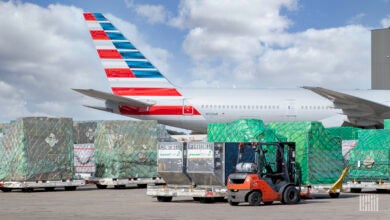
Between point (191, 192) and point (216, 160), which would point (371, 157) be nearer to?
point (216, 160)

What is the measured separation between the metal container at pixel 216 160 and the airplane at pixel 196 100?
19137 mm

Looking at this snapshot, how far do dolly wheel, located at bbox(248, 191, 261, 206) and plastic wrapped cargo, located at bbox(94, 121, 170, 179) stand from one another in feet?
36.8

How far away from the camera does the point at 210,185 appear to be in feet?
65.3

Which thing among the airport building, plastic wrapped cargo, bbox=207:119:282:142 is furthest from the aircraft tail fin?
the airport building

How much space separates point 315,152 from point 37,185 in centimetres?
1088

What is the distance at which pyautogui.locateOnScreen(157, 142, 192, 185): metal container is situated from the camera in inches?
805

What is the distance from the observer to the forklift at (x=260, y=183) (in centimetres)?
1766

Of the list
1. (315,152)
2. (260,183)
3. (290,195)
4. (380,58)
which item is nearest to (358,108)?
(315,152)

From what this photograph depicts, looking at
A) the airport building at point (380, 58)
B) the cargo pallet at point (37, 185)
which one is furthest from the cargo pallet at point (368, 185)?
the airport building at point (380, 58)

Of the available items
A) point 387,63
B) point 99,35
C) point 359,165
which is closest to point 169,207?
point 359,165

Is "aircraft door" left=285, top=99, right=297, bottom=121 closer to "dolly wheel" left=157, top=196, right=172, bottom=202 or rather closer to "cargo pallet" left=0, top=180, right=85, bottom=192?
"cargo pallet" left=0, top=180, right=85, bottom=192

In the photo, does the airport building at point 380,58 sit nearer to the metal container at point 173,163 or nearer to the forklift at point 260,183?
the metal container at point 173,163

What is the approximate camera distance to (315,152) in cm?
2236

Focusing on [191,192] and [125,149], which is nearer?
[191,192]
